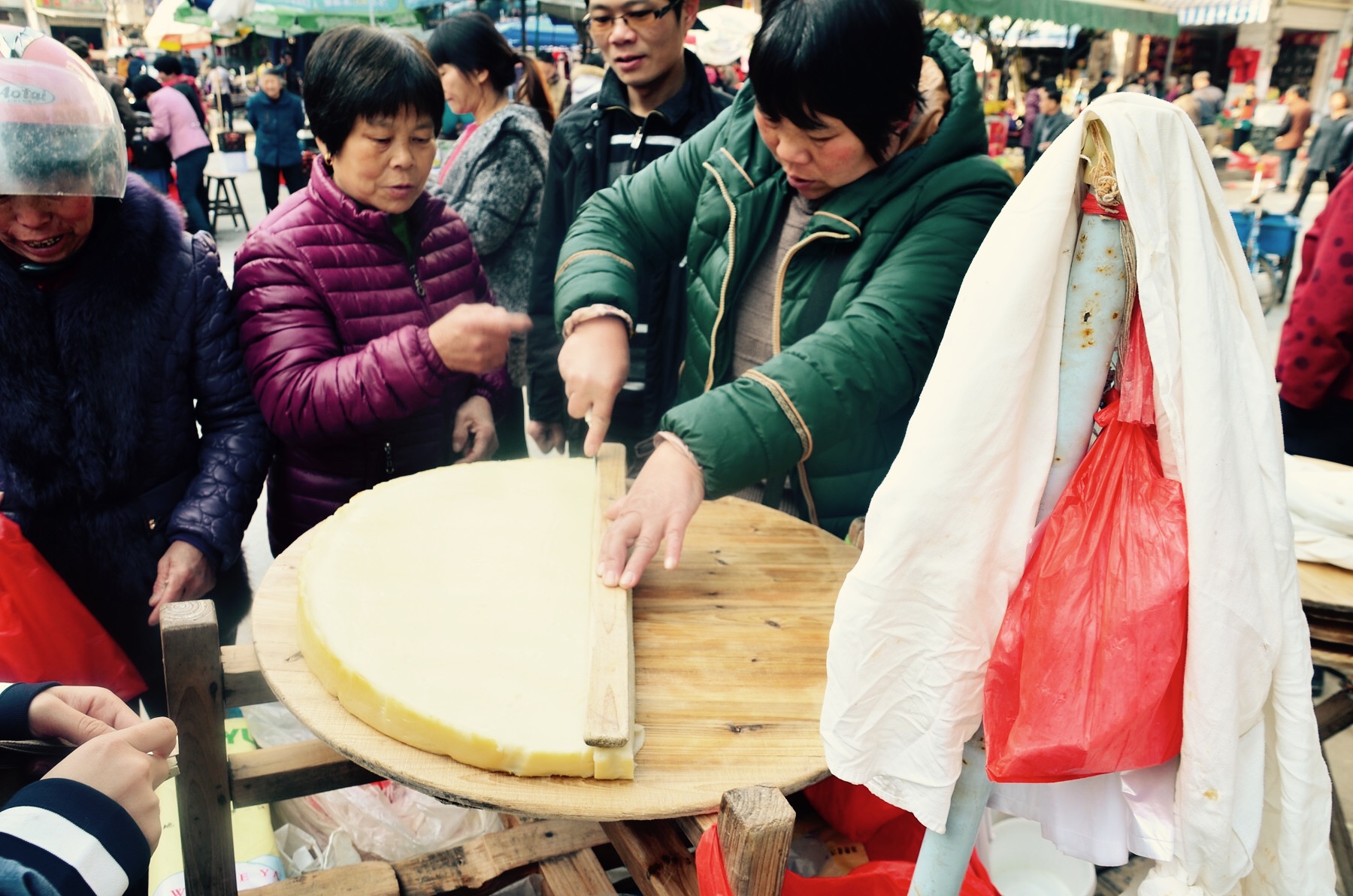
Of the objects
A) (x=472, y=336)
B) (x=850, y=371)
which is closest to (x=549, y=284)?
(x=472, y=336)

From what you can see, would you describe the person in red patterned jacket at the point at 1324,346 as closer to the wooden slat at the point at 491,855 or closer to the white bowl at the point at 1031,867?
the white bowl at the point at 1031,867

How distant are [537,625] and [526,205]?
236 centimetres

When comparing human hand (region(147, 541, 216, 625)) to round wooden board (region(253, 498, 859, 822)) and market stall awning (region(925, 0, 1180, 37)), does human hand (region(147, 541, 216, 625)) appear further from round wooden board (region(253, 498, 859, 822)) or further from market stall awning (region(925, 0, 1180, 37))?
market stall awning (region(925, 0, 1180, 37))

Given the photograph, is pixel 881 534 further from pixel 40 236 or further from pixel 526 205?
pixel 526 205

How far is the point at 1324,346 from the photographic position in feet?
9.26

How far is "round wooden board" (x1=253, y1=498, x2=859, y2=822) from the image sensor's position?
112 centimetres

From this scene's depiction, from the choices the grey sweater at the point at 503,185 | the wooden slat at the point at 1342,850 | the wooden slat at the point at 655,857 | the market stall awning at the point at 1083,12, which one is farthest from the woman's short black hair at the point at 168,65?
the wooden slat at the point at 1342,850

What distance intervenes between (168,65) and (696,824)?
979cm

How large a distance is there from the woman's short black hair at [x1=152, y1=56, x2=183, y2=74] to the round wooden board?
8.75 meters

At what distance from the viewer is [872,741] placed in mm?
1063

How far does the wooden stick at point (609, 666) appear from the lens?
1.09 m

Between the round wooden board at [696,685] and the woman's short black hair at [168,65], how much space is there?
8.75m

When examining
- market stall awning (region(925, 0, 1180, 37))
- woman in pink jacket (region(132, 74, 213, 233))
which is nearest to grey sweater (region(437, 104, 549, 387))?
market stall awning (region(925, 0, 1180, 37))

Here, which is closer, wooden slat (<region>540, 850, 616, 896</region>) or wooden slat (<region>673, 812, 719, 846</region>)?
wooden slat (<region>673, 812, 719, 846</region>)
